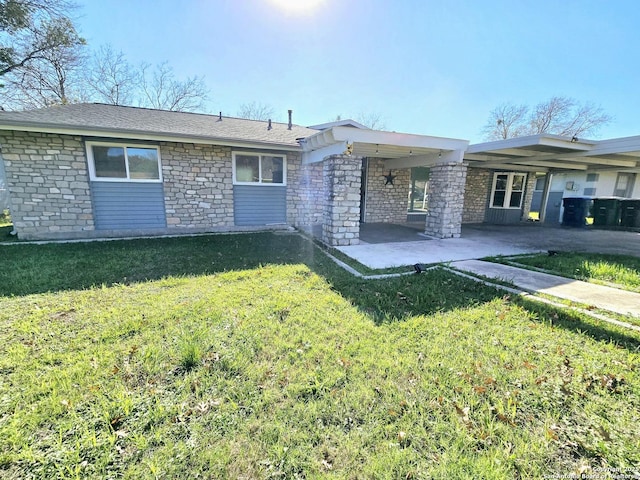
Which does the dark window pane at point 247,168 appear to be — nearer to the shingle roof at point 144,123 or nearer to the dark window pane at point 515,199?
the shingle roof at point 144,123

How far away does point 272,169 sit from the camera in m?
9.28

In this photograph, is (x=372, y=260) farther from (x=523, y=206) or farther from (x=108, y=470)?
(x=523, y=206)

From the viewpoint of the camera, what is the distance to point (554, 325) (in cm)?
317

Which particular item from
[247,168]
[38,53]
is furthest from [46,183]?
[38,53]

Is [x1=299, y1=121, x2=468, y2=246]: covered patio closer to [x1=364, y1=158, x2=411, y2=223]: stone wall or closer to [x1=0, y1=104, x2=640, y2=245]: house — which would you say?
→ [x1=0, y1=104, x2=640, y2=245]: house

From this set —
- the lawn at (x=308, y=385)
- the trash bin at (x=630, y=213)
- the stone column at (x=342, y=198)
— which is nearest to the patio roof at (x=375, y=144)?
the stone column at (x=342, y=198)

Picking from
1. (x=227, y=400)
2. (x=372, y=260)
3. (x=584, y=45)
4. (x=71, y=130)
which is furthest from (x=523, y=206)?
(x=71, y=130)

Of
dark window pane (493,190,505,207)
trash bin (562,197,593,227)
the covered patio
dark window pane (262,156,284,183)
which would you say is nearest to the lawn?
the covered patio

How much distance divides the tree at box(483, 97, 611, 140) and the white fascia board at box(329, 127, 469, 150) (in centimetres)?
2193

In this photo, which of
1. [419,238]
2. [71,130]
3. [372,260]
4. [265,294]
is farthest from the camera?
[419,238]

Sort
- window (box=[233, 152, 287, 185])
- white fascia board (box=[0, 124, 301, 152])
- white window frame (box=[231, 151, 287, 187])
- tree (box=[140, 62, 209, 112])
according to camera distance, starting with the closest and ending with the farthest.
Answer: white fascia board (box=[0, 124, 301, 152]) < white window frame (box=[231, 151, 287, 187]) < window (box=[233, 152, 287, 185]) < tree (box=[140, 62, 209, 112])

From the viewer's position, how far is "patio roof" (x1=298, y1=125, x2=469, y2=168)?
629 cm

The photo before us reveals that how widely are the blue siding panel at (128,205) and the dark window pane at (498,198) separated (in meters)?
13.9

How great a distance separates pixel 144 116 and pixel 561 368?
1104cm
